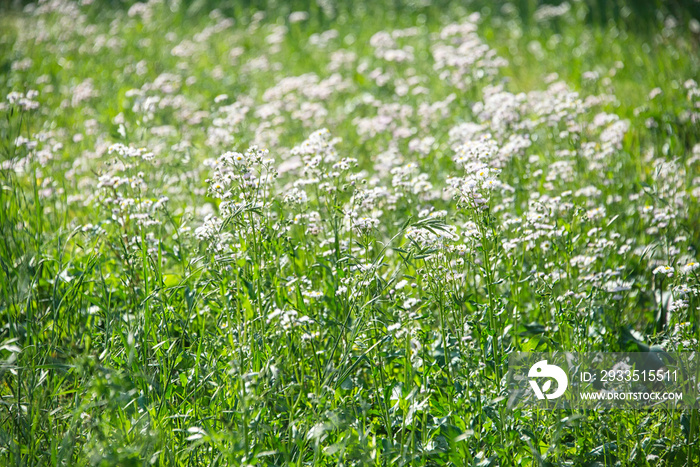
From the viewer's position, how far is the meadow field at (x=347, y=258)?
6.64 feet

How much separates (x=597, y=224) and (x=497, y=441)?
1731 millimetres

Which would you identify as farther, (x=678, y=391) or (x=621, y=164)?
(x=621, y=164)

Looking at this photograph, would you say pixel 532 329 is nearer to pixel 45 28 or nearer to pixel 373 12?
pixel 373 12

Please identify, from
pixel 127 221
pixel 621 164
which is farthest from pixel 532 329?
pixel 127 221

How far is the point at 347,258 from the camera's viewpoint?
2.10 meters

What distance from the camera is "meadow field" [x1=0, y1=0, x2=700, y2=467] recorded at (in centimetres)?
202

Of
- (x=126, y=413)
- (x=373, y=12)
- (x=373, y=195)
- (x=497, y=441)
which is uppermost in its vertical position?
(x=373, y=195)

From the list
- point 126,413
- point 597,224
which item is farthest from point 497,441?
point 597,224

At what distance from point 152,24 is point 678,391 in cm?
910

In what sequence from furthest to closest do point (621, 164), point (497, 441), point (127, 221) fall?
point (621, 164), point (127, 221), point (497, 441)

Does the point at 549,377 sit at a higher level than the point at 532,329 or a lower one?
higher

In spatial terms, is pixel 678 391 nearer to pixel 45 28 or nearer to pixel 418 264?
pixel 418 264

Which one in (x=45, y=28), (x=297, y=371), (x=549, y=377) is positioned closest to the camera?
(x=549, y=377)

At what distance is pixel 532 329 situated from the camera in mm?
2764
